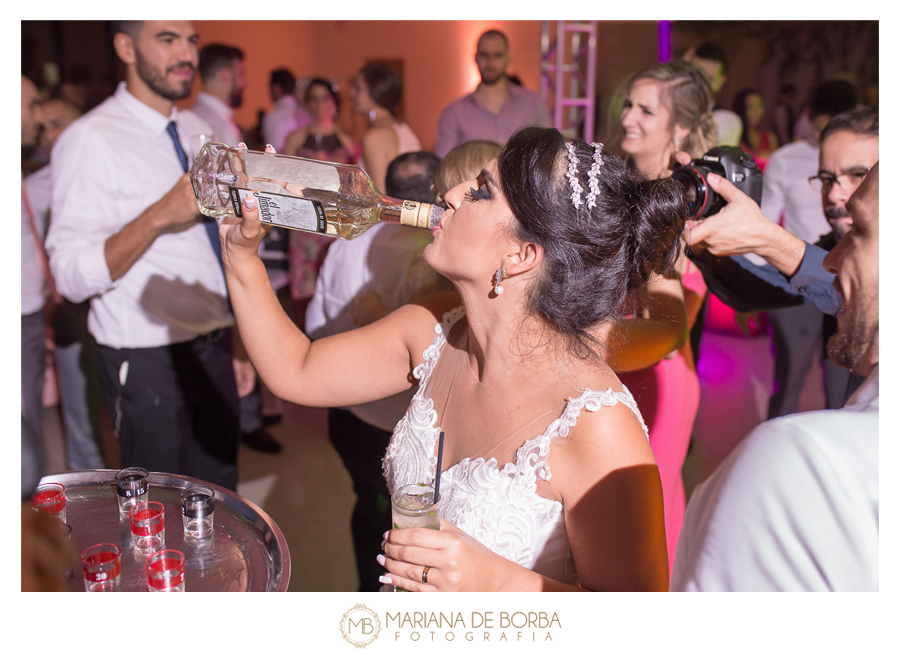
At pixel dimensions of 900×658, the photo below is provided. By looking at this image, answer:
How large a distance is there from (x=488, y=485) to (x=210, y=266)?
1.39 metres

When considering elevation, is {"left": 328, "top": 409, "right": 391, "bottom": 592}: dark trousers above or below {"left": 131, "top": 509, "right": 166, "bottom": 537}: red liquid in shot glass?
below

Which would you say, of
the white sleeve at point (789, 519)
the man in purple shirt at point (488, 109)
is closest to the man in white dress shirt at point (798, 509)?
the white sleeve at point (789, 519)

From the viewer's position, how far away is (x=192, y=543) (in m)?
Answer: 1.06

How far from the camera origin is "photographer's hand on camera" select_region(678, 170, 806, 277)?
1.28 m

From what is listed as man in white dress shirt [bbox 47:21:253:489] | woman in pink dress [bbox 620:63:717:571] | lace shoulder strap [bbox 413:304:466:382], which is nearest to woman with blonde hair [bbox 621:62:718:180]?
woman in pink dress [bbox 620:63:717:571]

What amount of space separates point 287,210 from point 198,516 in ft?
1.78

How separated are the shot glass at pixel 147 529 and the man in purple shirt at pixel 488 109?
3.11 meters

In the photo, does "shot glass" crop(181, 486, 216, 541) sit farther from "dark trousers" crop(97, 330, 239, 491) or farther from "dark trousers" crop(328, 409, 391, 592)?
"dark trousers" crop(97, 330, 239, 491)

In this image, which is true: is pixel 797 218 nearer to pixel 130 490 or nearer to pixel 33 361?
pixel 130 490

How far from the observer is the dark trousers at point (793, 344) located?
276 cm

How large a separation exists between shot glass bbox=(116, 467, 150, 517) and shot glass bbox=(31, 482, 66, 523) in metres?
0.08

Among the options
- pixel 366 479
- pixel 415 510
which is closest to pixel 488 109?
pixel 366 479

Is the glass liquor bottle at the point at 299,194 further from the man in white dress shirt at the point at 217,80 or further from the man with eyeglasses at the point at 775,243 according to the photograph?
the man in white dress shirt at the point at 217,80
